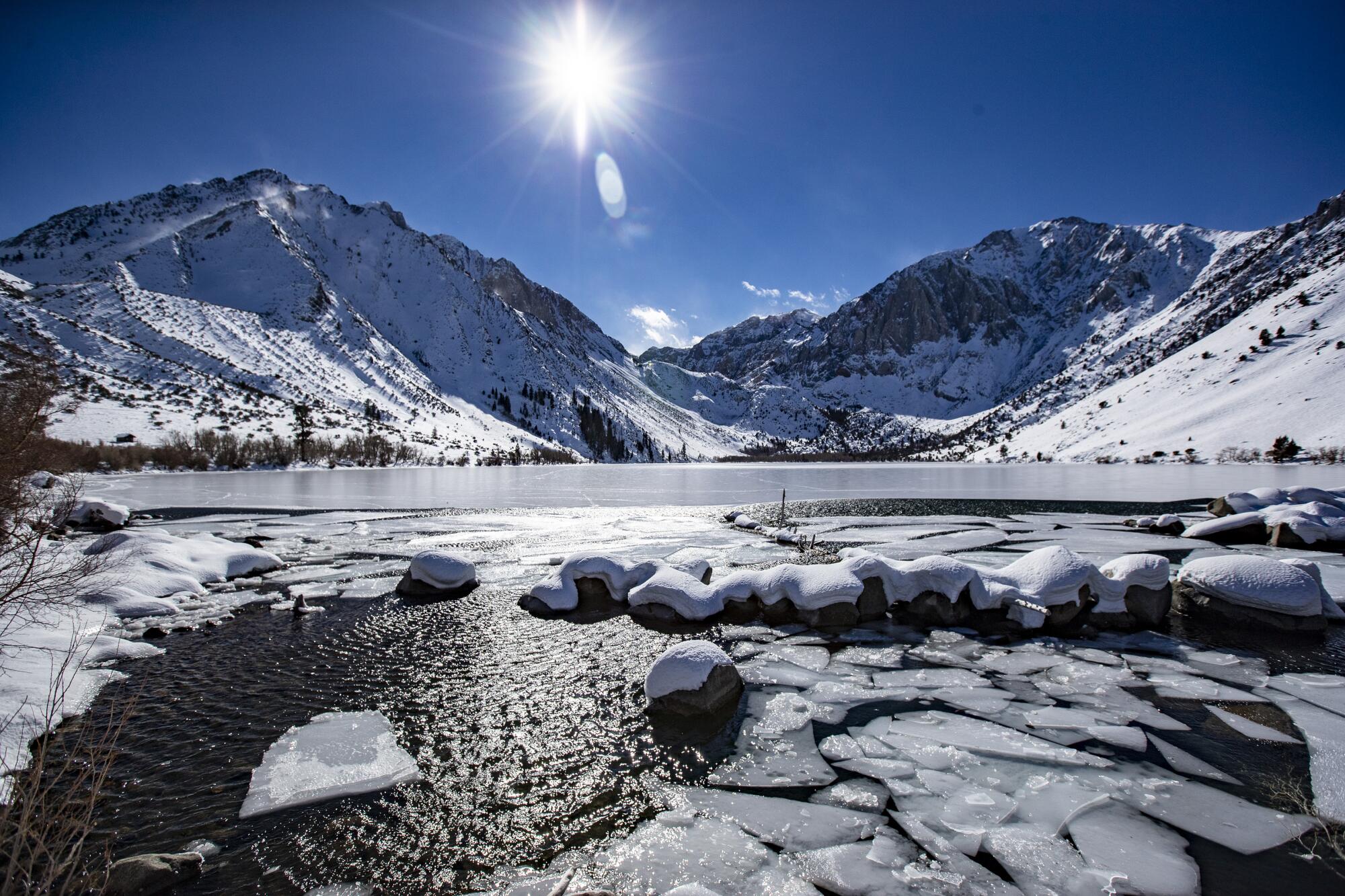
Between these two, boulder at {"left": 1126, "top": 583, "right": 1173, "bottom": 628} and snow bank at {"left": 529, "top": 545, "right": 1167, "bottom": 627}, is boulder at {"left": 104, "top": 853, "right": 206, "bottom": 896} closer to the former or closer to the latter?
snow bank at {"left": 529, "top": 545, "right": 1167, "bottom": 627}

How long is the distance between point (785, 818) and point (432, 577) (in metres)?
13.2

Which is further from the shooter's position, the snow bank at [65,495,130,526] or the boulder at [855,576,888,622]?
the snow bank at [65,495,130,526]

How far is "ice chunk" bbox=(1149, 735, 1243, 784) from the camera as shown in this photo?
7.26 m

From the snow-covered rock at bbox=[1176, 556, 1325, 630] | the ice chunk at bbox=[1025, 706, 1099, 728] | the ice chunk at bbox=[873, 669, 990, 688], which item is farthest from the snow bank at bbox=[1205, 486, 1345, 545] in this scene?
the ice chunk at bbox=[1025, 706, 1099, 728]

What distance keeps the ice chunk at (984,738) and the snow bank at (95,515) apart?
38037 mm

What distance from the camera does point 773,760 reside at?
7871mm

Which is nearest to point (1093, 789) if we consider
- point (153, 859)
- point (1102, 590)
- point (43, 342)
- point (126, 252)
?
point (1102, 590)

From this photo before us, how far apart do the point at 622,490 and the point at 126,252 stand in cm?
20684

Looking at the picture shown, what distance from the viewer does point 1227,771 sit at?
738 centimetres

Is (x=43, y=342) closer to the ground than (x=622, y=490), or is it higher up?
higher up

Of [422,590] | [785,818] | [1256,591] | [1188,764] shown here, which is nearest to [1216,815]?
[1188,764]

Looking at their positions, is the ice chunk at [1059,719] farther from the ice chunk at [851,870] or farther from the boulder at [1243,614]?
the boulder at [1243,614]

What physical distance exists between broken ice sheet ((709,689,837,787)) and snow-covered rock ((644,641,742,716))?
2.00 feet

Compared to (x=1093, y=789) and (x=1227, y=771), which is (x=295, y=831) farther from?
(x=1227, y=771)
